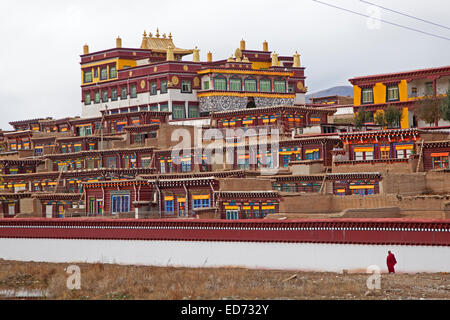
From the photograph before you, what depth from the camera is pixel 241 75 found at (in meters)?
103

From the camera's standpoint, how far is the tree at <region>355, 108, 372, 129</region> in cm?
8322

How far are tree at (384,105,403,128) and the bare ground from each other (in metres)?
39.6

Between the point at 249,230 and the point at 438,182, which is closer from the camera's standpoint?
the point at 249,230

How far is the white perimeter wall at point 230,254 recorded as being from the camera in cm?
4194

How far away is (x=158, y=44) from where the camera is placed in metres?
117

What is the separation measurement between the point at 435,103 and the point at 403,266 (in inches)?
1608

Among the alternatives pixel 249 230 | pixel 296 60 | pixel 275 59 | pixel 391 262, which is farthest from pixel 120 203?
pixel 296 60

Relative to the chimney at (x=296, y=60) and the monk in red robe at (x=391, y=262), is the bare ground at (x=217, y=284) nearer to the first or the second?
the monk in red robe at (x=391, y=262)

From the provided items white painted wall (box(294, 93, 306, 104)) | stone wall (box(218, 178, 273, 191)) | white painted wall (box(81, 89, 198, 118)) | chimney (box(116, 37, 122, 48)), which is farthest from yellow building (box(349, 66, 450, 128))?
chimney (box(116, 37, 122, 48))

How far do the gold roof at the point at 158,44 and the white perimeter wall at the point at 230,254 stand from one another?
58512mm

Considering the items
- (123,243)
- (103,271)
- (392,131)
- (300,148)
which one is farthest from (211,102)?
(103,271)

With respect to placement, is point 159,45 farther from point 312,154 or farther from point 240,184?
point 240,184

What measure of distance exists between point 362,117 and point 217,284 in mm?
49612
